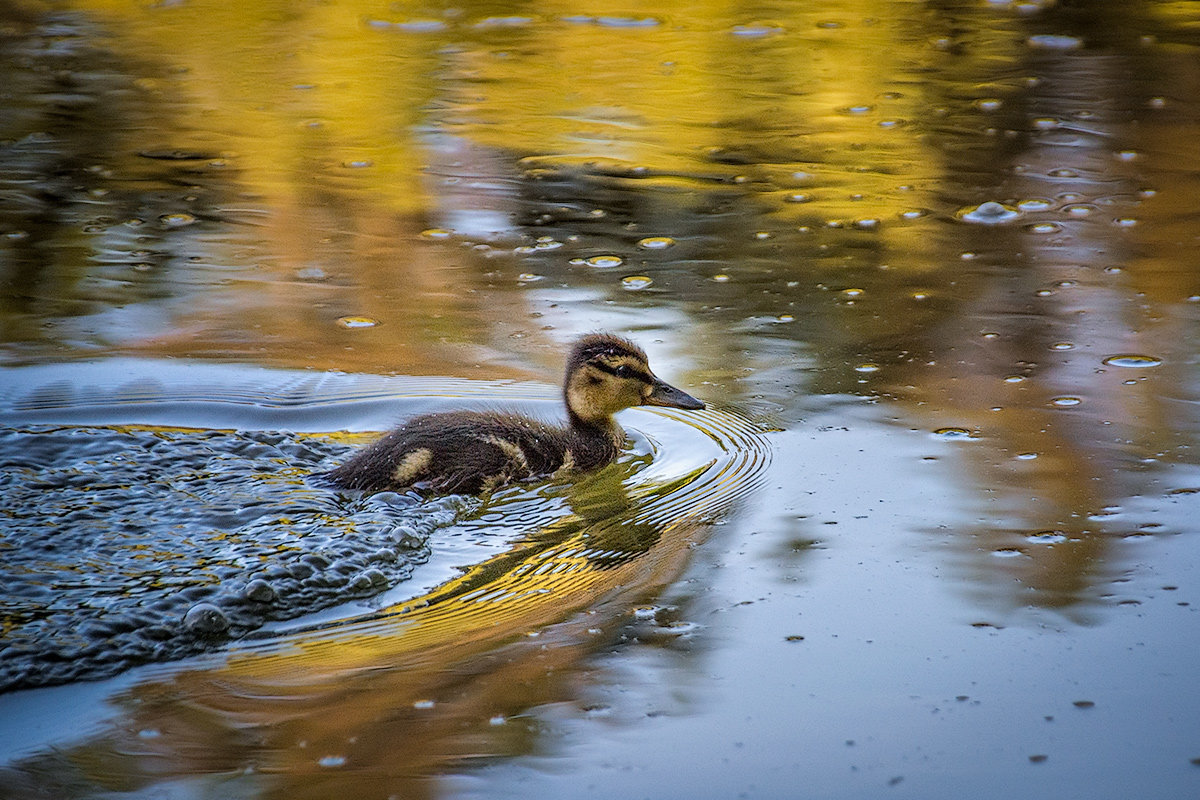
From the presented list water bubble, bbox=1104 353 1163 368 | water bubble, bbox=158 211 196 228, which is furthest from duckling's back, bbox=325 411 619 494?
water bubble, bbox=158 211 196 228

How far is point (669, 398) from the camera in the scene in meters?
4.45

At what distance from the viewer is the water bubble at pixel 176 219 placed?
6.28m

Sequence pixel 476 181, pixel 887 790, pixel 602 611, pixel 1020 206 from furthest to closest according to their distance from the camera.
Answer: pixel 476 181 → pixel 1020 206 → pixel 602 611 → pixel 887 790

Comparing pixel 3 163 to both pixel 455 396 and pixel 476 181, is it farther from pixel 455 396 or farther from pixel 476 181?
pixel 455 396

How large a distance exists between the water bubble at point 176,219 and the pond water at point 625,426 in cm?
3

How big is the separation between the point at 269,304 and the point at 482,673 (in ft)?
9.48

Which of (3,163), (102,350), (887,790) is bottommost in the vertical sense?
(887,790)

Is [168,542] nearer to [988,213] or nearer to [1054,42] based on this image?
[988,213]

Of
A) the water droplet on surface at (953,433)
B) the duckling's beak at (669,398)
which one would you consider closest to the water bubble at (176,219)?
the duckling's beak at (669,398)

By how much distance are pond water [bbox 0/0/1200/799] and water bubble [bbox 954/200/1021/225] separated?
0.02 meters

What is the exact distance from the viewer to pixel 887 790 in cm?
248

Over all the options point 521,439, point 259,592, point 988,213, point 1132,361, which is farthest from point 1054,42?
point 259,592

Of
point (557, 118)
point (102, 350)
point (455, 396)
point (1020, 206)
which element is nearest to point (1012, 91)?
point (1020, 206)

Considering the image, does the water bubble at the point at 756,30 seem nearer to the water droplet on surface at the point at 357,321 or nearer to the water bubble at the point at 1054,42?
the water bubble at the point at 1054,42
